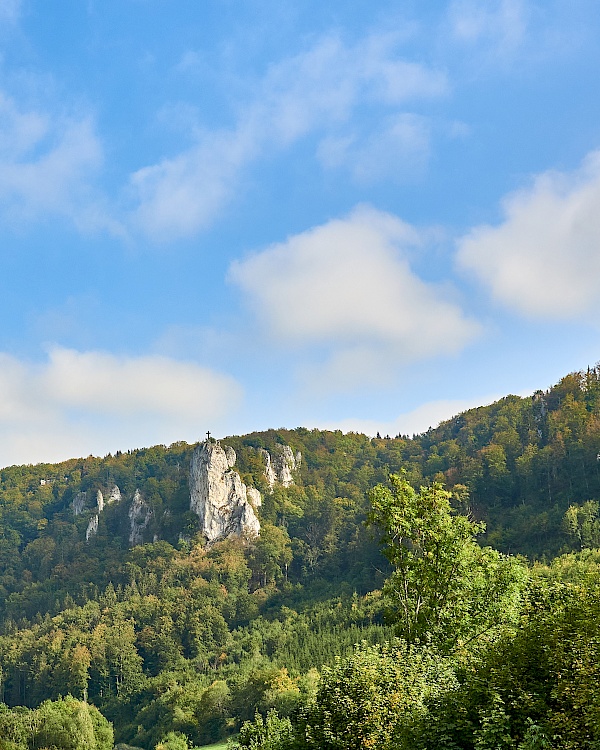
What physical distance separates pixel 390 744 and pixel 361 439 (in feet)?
556

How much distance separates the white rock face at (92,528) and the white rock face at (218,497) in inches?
1051

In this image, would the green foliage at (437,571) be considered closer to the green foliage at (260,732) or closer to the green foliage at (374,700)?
the green foliage at (374,700)

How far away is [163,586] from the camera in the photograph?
381 feet

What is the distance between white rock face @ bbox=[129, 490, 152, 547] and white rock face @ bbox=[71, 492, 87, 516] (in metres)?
23.0

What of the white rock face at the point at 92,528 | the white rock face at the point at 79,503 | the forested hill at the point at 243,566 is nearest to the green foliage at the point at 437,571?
the forested hill at the point at 243,566

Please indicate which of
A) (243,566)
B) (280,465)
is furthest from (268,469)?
(243,566)

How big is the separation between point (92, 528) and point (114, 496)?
664 inches

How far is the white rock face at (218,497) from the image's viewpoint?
132m

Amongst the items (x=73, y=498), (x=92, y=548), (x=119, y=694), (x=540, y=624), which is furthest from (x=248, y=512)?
(x=540, y=624)

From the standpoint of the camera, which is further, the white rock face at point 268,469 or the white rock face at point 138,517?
the white rock face at point 268,469

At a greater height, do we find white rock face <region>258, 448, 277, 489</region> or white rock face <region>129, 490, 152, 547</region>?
white rock face <region>258, 448, 277, 489</region>

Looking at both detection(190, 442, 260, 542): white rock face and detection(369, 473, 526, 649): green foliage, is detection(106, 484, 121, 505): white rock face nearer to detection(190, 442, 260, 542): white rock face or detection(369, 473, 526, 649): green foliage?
detection(190, 442, 260, 542): white rock face

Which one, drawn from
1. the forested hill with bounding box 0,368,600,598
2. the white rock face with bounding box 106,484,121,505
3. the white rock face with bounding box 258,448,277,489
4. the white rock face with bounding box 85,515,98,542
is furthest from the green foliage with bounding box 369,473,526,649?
the white rock face with bounding box 106,484,121,505

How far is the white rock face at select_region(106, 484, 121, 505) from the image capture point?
526ft
